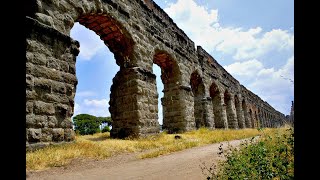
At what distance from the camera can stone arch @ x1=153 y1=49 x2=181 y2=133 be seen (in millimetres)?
11633

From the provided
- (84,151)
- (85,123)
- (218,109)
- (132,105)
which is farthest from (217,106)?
(85,123)

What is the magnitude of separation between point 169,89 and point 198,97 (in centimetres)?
315

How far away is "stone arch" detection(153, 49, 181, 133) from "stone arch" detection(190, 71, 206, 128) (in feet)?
7.90

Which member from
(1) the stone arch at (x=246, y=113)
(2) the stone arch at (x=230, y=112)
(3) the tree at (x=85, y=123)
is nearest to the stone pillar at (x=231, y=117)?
(2) the stone arch at (x=230, y=112)

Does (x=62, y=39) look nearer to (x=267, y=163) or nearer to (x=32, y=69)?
(x=32, y=69)

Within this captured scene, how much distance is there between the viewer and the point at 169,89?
1198 centimetres

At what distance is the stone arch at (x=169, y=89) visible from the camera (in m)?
11.6

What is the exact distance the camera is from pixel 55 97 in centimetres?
534

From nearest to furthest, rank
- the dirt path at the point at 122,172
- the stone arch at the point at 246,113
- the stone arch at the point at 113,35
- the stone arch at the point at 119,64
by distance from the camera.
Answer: the dirt path at the point at 122,172, the stone arch at the point at 113,35, the stone arch at the point at 119,64, the stone arch at the point at 246,113

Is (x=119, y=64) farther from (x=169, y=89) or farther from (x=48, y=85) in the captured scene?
(x=48, y=85)

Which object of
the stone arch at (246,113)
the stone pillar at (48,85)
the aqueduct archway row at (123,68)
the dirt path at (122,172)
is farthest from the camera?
the stone arch at (246,113)

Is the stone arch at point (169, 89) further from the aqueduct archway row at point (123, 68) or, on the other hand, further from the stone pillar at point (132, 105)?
the stone pillar at point (132, 105)

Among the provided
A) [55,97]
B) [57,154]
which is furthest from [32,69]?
[57,154]

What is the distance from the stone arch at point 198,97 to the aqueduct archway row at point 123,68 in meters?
0.05
